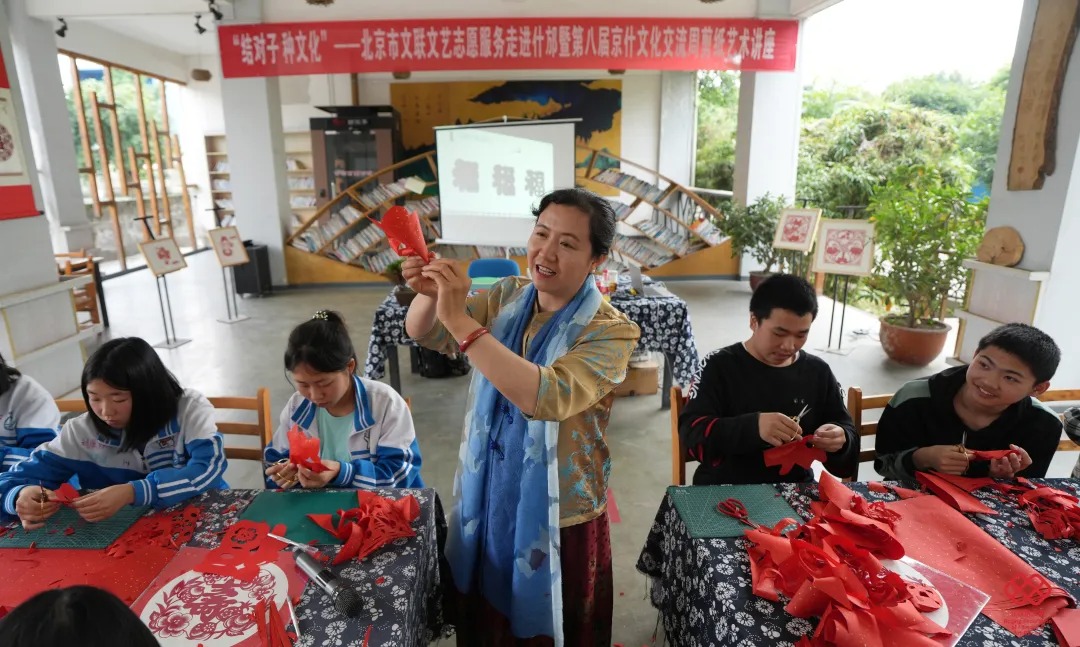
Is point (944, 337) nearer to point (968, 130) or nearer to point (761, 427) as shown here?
point (761, 427)

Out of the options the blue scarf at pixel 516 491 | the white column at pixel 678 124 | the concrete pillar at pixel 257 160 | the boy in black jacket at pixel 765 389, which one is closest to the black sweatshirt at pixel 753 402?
the boy in black jacket at pixel 765 389

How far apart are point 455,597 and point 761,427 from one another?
83 centimetres

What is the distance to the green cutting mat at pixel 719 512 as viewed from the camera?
1.17 m

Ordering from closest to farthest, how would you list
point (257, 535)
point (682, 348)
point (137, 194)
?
point (257, 535)
point (682, 348)
point (137, 194)

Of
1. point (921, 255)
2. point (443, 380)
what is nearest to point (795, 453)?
point (443, 380)

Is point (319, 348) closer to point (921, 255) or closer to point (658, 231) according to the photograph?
point (921, 255)

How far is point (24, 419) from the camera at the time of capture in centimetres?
170

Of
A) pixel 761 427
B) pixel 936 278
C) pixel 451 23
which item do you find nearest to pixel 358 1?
pixel 451 23

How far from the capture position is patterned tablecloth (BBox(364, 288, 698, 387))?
330 centimetres

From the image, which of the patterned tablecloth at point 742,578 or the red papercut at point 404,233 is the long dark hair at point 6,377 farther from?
the patterned tablecloth at point 742,578

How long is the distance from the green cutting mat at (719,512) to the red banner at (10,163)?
362 cm

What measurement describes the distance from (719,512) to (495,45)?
15.4 feet

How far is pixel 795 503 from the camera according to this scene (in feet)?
4.15

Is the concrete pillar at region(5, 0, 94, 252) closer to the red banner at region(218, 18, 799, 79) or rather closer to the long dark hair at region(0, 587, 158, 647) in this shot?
the red banner at region(218, 18, 799, 79)
